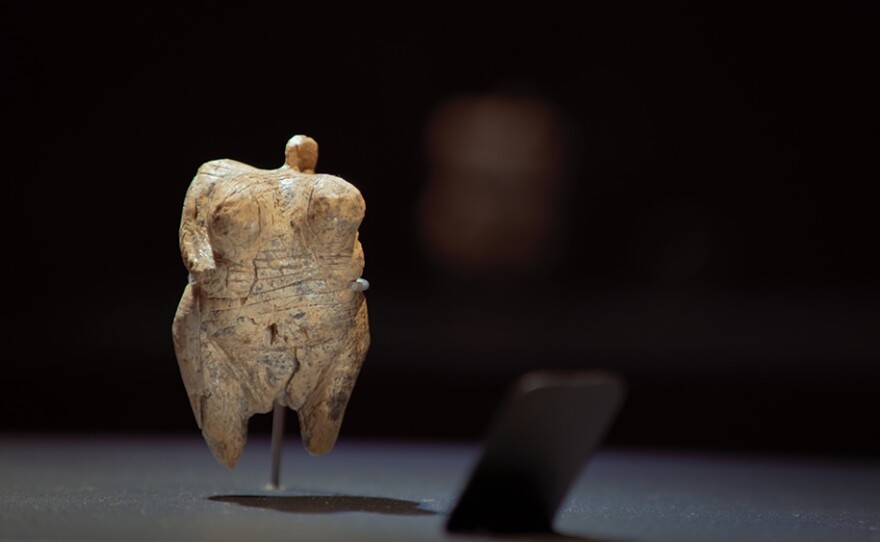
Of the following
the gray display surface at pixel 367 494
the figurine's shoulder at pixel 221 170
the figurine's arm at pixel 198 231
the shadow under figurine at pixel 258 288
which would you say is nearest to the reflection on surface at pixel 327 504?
the gray display surface at pixel 367 494

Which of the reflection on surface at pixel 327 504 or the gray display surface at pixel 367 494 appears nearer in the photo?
the gray display surface at pixel 367 494

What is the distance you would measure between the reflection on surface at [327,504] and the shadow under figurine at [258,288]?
0.59 feet

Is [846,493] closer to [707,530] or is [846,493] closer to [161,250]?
[707,530]

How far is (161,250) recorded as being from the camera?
20.3ft

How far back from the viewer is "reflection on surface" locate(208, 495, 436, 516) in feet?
13.7

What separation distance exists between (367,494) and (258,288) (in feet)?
2.58

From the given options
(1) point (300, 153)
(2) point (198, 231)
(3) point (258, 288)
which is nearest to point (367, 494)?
(3) point (258, 288)

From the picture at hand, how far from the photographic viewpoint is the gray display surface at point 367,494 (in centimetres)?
382

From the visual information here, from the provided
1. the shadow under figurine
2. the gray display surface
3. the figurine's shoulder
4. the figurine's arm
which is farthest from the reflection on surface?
the figurine's shoulder

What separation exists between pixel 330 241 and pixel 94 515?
1095 millimetres

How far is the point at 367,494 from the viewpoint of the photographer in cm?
461

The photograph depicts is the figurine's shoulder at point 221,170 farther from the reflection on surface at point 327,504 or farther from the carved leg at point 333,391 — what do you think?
the reflection on surface at point 327,504

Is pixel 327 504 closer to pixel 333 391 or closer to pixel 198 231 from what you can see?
pixel 333 391

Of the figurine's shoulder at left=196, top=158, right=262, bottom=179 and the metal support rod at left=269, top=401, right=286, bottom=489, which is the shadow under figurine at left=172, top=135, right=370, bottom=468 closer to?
the figurine's shoulder at left=196, top=158, right=262, bottom=179
